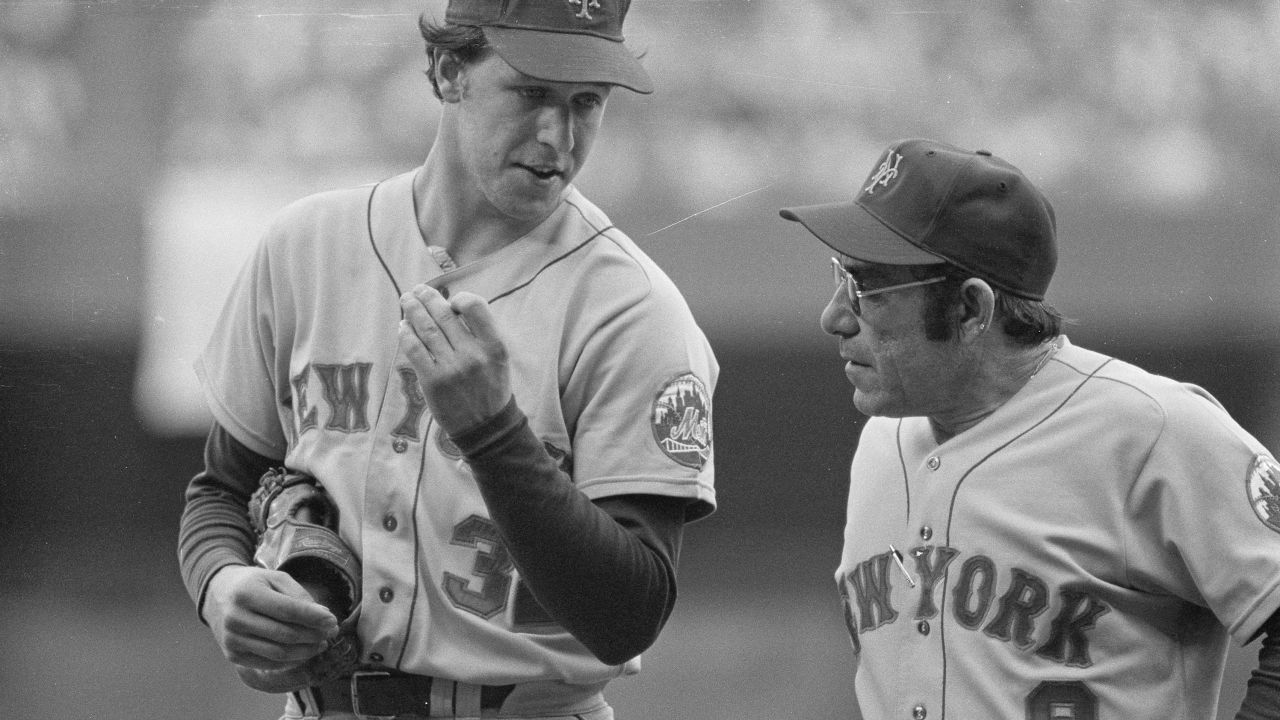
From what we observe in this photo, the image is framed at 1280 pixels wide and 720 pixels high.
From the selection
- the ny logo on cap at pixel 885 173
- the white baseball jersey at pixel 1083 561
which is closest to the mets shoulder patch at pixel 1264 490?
the white baseball jersey at pixel 1083 561

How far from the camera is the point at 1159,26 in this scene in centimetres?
341

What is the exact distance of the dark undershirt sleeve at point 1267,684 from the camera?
1557 millimetres

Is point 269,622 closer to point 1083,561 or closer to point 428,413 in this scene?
point 428,413

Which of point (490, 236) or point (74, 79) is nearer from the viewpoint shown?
point (490, 236)

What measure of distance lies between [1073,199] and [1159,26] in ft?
1.51

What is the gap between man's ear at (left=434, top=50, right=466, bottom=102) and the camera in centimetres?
184

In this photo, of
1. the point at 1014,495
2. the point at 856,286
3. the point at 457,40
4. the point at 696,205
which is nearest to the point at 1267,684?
the point at 1014,495

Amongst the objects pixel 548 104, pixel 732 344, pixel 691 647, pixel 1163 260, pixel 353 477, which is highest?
pixel 548 104

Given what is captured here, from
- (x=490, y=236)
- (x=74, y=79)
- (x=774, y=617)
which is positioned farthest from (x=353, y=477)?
(x=74, y=79)

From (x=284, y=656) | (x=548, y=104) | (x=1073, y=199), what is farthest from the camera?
(x=1073, y=199)

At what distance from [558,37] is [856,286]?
467 mm

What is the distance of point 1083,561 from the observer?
166cm

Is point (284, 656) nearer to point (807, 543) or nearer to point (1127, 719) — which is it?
point (1127, 719)

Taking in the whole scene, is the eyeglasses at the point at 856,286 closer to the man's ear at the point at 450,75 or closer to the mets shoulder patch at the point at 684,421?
the mets shoulder patch at the point at 684,421
